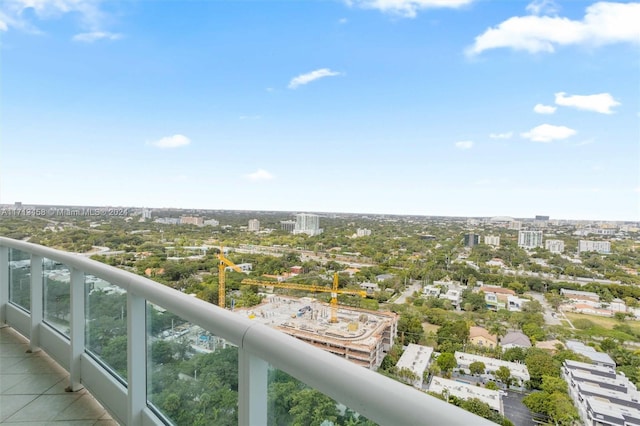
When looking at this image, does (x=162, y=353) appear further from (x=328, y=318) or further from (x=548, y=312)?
(x=548, y=312)

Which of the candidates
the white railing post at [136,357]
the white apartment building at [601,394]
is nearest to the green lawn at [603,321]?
the white apartment building at [601,394]

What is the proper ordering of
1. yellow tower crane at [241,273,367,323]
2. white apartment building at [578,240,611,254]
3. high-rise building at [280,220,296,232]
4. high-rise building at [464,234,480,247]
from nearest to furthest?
white apartment building at [578,240,611,254] → yellow tower crane at [241,273,367,323] → high-rise building at [464,234,480,247] → high-rise building at [280,220,296,232]

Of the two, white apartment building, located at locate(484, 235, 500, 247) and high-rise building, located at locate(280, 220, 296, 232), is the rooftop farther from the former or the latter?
high-rise building, located at locate(280, 220, 296, 232)

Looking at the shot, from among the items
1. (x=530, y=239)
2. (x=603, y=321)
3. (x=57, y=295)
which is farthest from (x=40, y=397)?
(x=530, y=239)

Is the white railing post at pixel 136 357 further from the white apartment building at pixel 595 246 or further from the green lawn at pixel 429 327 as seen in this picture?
the white apartment building at pixel 595 246

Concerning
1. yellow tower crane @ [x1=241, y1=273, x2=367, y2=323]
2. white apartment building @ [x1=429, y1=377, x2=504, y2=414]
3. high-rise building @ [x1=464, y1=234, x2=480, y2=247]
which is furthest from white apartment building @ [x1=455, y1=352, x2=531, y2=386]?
high-rise building @ [x1=464, y1=234, x2=480, y2=247]

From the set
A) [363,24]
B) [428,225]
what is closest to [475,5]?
[363,24]
